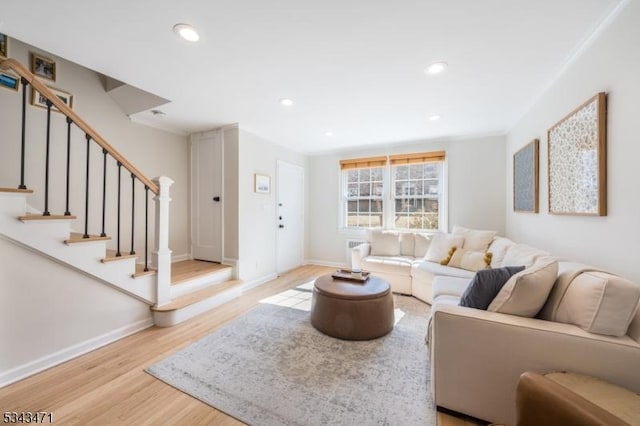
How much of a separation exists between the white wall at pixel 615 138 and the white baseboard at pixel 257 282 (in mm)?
3762

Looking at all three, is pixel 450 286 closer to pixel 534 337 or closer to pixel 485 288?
pixel 485 288

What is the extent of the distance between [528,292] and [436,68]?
6.20ft

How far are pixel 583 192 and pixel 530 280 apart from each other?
1.00 m

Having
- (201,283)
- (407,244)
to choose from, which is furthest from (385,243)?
(201,283)

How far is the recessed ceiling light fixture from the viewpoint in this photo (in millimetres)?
1700

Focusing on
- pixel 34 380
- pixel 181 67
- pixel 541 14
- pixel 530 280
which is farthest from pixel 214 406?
pixel 541 14

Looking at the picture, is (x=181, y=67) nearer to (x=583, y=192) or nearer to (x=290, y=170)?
(x=290, y=170)

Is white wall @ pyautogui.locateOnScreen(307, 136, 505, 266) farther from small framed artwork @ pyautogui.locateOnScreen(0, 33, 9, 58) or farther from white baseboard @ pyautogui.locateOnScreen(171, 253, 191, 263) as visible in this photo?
small framed artwork @ pyautogui.locateOnScreen(0, 33, 9, 58)

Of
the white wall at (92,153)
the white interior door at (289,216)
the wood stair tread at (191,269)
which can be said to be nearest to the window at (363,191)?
the white interior door at (289,216)

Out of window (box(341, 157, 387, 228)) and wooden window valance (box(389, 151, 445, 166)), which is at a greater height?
wooden window valance (box(389, 151, 445, 166))

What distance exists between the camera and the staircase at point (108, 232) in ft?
6.17

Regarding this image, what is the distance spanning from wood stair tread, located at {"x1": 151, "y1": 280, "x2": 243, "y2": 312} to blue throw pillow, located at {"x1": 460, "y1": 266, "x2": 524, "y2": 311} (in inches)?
110

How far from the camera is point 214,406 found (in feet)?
5.24

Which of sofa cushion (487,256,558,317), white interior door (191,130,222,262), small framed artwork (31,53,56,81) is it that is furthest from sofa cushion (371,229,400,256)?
small framed artwork (31,53,56,81)
